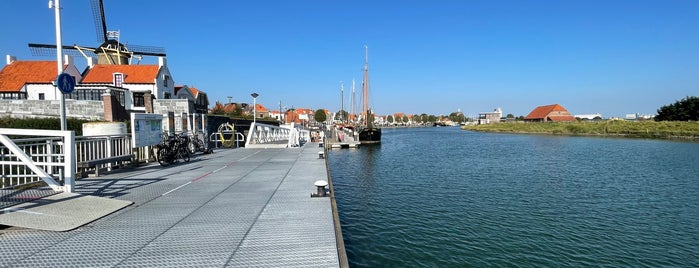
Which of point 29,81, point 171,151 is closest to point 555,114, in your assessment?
point 29,81

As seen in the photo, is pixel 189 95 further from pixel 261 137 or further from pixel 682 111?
pixel 682 111

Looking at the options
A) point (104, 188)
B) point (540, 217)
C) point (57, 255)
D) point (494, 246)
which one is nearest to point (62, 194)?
point (104, 188)

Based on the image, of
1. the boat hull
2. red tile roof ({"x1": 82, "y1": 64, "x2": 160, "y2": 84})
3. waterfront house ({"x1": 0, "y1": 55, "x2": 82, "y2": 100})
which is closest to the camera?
waterfront house ({"x1": 0, "y1": 55, "x2": 82, "y2": 100})

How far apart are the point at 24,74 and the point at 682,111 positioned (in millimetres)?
103886

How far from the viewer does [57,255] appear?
501 cm

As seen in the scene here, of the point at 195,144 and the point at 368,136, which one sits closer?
the point at 195,144

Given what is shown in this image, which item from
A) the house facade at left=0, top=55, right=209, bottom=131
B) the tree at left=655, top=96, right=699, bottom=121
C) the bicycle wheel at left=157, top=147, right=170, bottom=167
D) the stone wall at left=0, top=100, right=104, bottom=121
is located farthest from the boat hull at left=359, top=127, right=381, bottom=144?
the tree at left=655, top=96, right=699, bottom=121

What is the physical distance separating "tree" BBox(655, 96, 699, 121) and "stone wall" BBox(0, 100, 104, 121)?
91.6 m

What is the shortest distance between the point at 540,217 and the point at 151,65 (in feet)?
155

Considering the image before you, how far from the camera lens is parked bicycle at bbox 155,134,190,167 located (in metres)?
14.7

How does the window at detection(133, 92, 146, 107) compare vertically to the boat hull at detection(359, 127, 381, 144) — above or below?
above

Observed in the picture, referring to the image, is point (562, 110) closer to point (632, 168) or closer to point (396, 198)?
point (632, 168)

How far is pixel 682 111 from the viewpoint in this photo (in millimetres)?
72125

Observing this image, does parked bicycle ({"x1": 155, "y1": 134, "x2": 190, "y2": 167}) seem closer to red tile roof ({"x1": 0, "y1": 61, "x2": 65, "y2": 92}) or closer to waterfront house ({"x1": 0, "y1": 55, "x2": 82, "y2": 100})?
waterfront house ({"x1": 0, "y1": 55, "x2": 82, "y2": 100})
